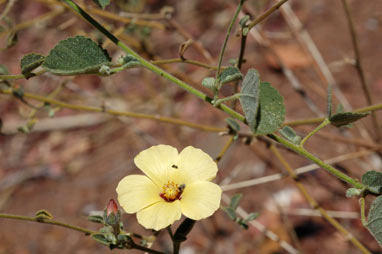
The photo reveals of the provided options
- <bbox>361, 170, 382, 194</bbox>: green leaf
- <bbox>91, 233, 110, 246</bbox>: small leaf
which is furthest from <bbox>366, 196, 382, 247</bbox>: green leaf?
<bbox>91, 233, 110, 246</bbox>: small leaf

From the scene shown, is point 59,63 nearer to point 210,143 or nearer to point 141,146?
point 210,143

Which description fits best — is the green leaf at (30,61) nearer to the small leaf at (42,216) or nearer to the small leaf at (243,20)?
the small leaf at (42,216)

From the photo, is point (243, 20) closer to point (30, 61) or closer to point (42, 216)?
point (30, 61)

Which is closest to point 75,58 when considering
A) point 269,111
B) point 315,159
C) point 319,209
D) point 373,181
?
point 269,111

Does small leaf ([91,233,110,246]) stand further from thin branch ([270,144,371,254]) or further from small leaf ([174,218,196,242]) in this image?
thin branch ([270,144,371,254])

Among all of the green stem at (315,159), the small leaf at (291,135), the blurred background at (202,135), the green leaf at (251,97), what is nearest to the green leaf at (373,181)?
the green stem at (315,159)

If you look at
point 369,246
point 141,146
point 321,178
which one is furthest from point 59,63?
point 141,146
